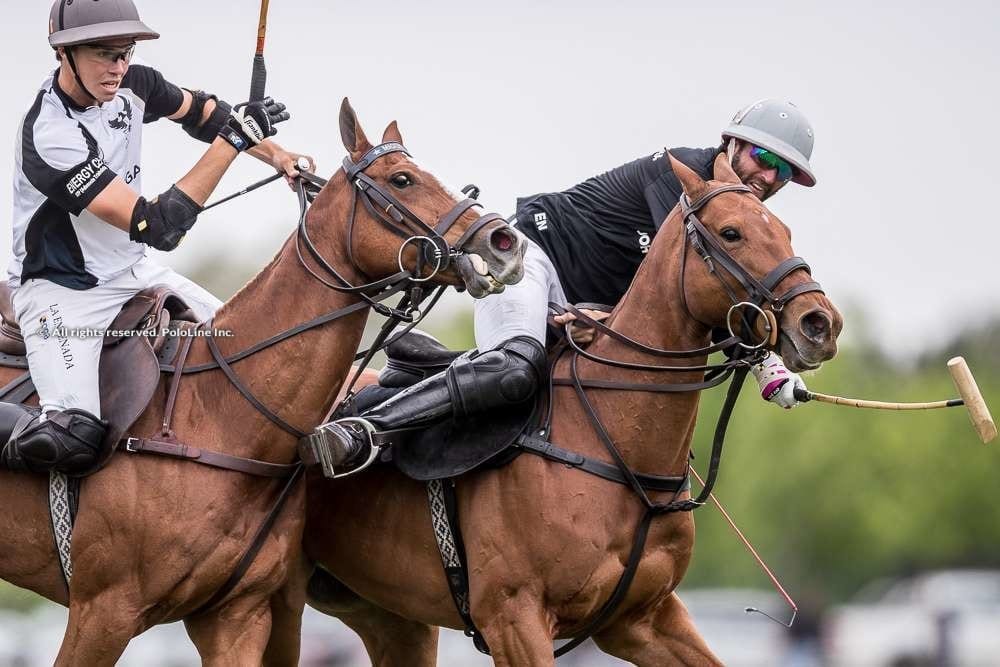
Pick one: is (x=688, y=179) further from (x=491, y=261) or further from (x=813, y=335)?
(x=491, y=261)

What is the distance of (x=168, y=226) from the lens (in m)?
7.13

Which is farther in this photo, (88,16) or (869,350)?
(869,350)

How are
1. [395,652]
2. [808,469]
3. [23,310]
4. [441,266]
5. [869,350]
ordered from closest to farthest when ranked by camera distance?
[441,266] < [23,310] < [395,652] < [808,469] < [869,350]

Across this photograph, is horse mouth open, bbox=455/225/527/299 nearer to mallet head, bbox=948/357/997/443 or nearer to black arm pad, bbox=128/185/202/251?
black arm pad, bbox=128/185/202/251

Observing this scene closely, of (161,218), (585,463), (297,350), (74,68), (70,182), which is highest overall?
(74,68)

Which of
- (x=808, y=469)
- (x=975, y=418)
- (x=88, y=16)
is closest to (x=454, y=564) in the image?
(x=975, y=418)

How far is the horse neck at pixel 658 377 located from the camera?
754 cm

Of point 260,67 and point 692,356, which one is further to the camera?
point 260,67

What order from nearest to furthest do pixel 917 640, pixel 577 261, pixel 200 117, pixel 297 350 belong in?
pixel 297 350
pixel 200 117
pixel 577 261
pixel 917 640

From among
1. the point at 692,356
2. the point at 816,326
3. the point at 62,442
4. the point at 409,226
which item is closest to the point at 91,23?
the point at 409,226

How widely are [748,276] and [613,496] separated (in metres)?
1.26

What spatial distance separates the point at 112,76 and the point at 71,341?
127 centimetres

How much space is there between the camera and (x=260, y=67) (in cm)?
782

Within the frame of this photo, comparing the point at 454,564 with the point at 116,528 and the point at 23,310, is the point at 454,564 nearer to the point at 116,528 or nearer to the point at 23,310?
the point at 116,528
